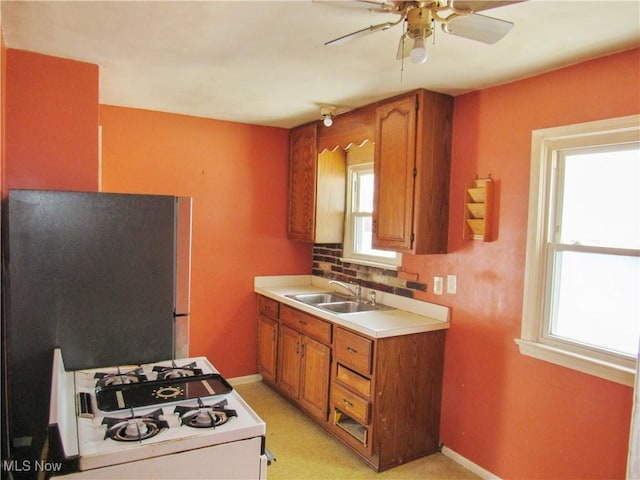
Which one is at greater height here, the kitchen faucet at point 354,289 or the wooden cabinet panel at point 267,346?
the kitchen faucet at point 354,289

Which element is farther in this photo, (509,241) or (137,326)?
(509,241)

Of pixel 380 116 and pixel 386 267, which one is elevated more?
pixel 380 116

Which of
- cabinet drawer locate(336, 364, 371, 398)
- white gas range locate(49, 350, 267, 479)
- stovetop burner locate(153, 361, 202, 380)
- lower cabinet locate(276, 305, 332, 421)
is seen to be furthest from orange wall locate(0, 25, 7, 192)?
cabinet drawer locate(336, 364, 371, 398)

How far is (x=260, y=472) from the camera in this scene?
57.9 inches

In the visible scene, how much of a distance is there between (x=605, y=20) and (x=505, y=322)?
5.07ft

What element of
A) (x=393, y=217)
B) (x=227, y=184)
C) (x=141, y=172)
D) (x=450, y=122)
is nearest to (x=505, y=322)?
(x=393, y=217)

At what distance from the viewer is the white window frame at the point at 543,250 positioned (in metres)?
2.17

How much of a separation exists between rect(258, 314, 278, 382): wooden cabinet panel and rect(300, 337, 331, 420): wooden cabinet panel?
473mm

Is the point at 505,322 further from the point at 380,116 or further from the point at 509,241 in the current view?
the point at 380,116

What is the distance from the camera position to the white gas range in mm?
1276

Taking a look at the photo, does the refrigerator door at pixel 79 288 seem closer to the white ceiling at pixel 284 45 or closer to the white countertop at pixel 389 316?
the white ceiling at pixel 284 45

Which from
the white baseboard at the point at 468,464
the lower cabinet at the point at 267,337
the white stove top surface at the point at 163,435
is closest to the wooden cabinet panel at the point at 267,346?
the lower cabinet at the point at 267,337

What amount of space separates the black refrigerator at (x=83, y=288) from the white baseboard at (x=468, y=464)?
1802 mm

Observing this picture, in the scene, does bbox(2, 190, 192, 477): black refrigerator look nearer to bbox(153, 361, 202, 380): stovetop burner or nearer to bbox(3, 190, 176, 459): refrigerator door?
bbox(3, 190, 176, 459): refrigerator door
